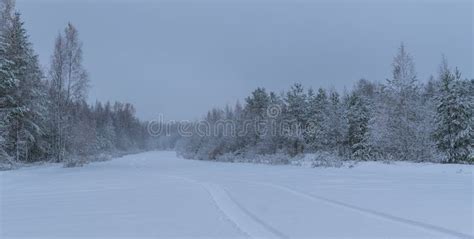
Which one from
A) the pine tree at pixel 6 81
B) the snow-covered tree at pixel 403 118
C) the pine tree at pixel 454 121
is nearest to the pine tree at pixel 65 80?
the pine tree at pixel 6 81

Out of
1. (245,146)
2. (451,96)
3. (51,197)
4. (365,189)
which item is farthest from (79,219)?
(245,146)

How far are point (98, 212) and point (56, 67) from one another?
2633 cm

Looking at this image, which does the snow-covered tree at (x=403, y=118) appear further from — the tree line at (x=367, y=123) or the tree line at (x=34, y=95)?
the tree line at (x=34, y=95)

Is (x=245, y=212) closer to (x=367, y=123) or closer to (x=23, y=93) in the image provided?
(x=23, y=93)

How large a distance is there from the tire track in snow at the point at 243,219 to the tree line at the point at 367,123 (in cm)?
2458

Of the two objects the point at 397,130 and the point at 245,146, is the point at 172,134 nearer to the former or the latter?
the point at 245,146

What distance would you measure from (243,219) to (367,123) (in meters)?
41.2

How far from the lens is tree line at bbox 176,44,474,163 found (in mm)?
32906

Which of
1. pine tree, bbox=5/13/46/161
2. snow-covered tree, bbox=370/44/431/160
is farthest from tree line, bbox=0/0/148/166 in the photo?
snow-covered tree, bbox=370/44/431/160

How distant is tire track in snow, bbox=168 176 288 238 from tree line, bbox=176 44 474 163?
24.6 meters

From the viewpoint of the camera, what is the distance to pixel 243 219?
806cm

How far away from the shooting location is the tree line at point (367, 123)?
32.9 metres

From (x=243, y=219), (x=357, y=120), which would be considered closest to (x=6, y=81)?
(x=243, y=219)

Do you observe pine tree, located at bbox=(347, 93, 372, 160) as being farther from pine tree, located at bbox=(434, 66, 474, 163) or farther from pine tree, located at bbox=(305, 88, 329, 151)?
pine tree, located at bbox=(434, 66, 474, 163)
